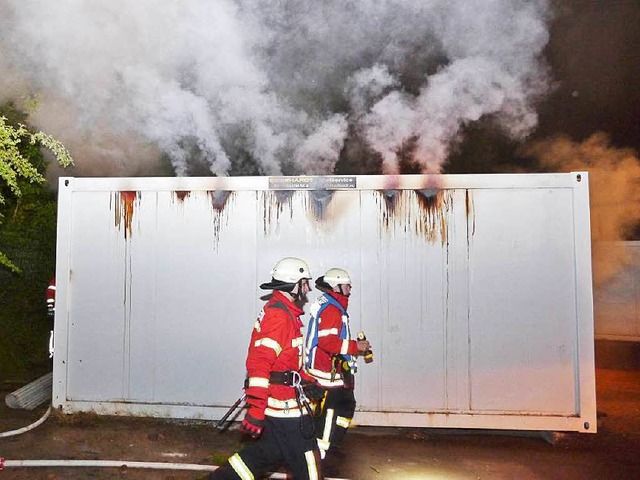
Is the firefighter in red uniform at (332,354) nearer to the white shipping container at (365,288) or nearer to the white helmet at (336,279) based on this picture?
the white helmet at (336,279)

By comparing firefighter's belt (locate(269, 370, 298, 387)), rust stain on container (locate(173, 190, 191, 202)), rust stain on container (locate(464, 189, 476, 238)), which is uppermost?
rust stain on container (locate(173, 190, 191, 202))

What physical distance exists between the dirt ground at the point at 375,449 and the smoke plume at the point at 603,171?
666cm

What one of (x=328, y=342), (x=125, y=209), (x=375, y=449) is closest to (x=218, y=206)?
(x=125, y=209)

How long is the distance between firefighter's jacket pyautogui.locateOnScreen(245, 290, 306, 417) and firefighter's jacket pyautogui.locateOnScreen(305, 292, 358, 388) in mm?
859

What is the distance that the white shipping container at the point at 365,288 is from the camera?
4.73 metres

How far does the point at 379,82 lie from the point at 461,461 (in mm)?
5553

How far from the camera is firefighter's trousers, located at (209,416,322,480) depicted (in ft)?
9.84

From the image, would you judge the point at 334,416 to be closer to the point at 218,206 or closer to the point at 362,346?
the point at 362,346

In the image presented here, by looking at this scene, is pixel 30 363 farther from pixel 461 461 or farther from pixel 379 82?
pixel 379 82

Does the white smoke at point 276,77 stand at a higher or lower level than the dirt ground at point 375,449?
higher

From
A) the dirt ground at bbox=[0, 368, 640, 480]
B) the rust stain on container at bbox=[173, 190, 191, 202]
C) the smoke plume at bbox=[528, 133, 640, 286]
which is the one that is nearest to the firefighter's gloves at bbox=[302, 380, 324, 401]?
the dirt ground at bbox=[0, 368, 640, 480]

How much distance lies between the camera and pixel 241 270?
16.3 ft

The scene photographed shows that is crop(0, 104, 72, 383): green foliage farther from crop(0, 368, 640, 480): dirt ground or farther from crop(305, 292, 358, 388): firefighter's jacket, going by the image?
crop(305, 292, 358, 388): firefighter's jacket

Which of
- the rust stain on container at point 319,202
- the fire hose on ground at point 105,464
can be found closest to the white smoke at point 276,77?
the rust stain on container at point 319,202
